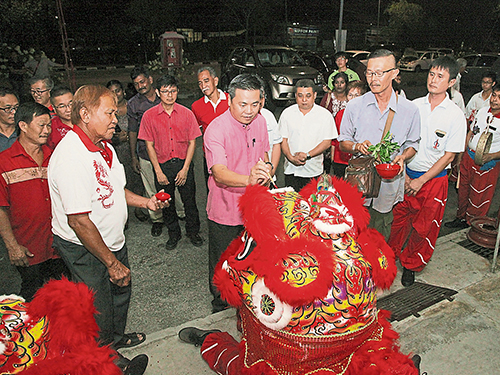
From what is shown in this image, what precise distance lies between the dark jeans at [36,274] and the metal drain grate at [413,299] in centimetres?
284

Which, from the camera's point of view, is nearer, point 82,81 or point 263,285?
point 263,285

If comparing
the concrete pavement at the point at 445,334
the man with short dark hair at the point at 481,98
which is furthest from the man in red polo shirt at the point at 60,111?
the man with short dark hair at the point at 481,98

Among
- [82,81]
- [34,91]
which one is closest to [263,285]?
[34,91]

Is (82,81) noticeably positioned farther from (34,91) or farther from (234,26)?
(234,26)

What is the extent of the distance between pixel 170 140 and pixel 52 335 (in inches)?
117

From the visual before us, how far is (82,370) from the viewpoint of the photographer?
6.18 ft

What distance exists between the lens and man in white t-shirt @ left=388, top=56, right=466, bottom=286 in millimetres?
3717

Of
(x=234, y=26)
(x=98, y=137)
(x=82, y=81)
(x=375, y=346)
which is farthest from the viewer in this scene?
(x=234, y=26)

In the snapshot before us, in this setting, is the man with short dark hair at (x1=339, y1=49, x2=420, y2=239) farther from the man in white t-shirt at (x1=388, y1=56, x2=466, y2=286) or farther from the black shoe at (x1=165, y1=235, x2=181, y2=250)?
the black shoe at (x1=165, y1=235, x2=181, y2=250)

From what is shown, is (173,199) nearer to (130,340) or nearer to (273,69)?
(130,340)

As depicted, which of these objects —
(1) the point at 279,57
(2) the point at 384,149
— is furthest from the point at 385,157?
(1) the point at 279,57

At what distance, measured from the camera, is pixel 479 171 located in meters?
5.02

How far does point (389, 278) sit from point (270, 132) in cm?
238

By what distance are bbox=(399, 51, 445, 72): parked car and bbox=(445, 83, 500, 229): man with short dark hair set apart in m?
19.3
